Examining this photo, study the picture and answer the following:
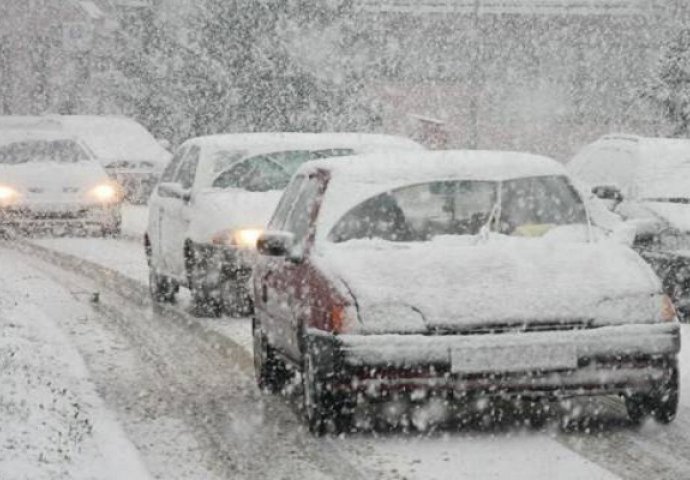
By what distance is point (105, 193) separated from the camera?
76.9ft

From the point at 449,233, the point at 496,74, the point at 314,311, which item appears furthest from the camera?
the point at 496,74

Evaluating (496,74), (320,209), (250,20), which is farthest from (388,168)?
(496,74)

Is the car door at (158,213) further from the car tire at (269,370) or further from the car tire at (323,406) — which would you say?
the car tire at (323,406)

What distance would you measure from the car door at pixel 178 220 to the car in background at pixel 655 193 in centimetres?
375

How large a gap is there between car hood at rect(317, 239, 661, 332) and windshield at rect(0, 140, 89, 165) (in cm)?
1701

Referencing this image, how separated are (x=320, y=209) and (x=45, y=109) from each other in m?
41.4

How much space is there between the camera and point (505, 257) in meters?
8.21

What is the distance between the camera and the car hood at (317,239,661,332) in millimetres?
7801

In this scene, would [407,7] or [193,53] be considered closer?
[193,53]

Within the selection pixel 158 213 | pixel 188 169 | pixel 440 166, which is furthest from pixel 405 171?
pixel 158 213

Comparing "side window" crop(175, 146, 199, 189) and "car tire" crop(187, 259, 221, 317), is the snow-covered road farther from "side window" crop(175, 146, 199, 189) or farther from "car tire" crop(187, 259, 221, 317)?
"side window" crop(175, 146, 199, 189)

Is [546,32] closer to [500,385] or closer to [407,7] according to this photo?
[407,7]

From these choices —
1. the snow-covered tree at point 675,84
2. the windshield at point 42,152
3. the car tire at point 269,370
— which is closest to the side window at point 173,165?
the car tire at point 269,370

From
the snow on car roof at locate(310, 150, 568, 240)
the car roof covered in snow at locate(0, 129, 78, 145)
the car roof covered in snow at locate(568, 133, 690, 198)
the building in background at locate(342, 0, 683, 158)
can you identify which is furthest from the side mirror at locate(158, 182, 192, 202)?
the building in background at locate(342, 0, 683, 158)
